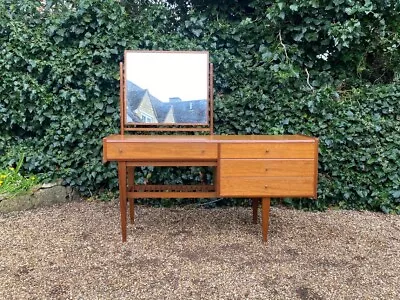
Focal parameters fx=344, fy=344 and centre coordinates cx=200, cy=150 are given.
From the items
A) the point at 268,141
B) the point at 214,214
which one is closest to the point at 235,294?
the point at 268,141

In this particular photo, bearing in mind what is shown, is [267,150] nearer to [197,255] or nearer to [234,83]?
[197,255]

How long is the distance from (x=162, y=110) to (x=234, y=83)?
0.90 metres

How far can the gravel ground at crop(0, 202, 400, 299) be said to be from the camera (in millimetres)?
2002

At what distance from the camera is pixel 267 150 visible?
8.23ft

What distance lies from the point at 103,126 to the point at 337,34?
2473 millimetres

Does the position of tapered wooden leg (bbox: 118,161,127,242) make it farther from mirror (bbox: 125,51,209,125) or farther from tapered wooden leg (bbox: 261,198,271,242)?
tapered wooden leg (bbox: 261,198,271,242)

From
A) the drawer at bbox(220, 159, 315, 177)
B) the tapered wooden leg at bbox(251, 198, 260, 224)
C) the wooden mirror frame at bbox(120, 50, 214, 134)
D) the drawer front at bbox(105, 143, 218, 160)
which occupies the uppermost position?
the wooden mirror frame at bbox(120, 50, 214, 134)

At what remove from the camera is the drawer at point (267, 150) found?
2.50m

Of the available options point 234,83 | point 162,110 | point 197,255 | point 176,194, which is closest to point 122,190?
point 176,194

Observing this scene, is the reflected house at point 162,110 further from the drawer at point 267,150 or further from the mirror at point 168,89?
the drawer at point 267,150

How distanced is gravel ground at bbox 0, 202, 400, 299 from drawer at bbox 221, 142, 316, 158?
2.30 ft

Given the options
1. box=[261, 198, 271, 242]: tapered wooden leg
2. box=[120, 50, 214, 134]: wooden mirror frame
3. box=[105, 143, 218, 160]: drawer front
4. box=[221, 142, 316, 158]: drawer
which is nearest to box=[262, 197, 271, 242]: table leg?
box=[261, 198, 271, 242]: tapered wooden leg

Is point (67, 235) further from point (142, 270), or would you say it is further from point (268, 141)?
point (268, 141)

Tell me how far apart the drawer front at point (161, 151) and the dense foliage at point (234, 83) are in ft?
3.50
